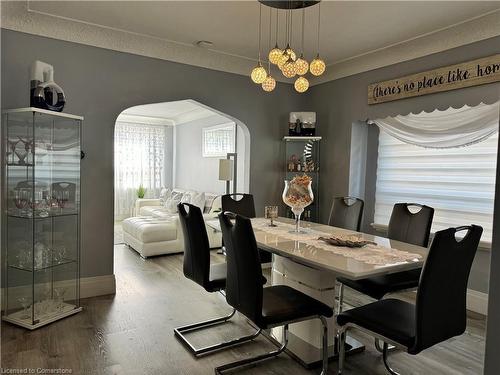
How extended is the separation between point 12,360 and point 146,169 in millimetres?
6802

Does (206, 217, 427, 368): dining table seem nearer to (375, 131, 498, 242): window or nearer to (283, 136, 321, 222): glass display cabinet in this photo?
(375, 131, 498, 242): window

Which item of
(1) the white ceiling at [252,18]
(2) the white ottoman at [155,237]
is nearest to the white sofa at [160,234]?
(2) the white ottoman at [155,237]

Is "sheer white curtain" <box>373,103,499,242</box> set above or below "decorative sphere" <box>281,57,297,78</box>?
below

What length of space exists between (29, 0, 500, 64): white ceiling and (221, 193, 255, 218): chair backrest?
162 centimetres

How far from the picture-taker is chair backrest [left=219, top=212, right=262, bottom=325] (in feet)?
6.78

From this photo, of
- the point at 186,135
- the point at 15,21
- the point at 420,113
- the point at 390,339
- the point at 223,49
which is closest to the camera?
the point at 390,339

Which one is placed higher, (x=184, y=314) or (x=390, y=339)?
(x=390, y=339)

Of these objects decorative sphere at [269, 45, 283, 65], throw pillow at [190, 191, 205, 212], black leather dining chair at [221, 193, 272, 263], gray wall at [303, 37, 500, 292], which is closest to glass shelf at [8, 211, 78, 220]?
black leather dining chair at [221, 193, 272, 263]

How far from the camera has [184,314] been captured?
10.8ft

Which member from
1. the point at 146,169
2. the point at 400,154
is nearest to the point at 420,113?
the point at 400,154

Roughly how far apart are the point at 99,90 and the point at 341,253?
9.28 ft

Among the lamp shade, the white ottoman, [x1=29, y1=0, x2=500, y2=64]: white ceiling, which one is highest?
[x1=29, y1=0, x2=500, y2=64]: white ceiling

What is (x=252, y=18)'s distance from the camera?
332 centimetres

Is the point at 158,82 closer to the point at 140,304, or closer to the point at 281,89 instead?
the point at 281,89
